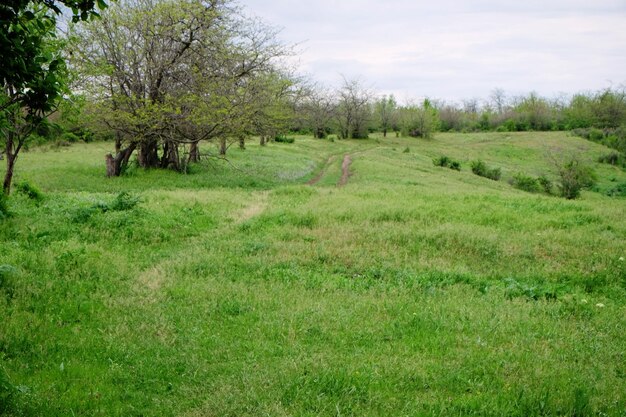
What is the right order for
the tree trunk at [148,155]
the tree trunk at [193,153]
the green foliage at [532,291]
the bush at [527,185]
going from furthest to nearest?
the bush at [527,185] < the tree trunk at [193,153] < the tree trunk at [148,155] < the green foliage at [532,291]

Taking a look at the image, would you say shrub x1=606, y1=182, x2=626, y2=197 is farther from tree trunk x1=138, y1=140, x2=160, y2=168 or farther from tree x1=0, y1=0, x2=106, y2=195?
tree x1=0, y1=0, x2=106, y2=195

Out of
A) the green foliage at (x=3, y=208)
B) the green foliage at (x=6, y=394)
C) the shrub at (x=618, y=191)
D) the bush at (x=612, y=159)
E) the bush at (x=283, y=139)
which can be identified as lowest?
the shrub at (x=618, y=191)

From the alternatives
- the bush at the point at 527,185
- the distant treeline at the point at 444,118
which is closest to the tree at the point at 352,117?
the distant treeline at the point at 444,118

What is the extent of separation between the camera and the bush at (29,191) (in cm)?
1781

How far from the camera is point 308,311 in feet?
27.5

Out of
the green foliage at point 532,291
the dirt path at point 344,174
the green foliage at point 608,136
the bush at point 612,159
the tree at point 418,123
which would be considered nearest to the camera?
the green foliage at point 532,291

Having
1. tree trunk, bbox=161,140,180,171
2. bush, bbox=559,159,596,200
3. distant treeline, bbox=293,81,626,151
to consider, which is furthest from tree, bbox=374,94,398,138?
tree trunk, bbox=161,140,180,171

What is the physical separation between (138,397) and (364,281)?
5736 millimetres

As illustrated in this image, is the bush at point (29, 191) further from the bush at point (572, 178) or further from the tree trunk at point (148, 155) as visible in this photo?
the bush at point (572, 178)

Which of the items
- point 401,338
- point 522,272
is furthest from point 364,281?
point 522,272

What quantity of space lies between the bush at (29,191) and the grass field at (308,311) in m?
0.72

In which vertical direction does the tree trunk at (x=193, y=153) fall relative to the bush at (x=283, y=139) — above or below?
below

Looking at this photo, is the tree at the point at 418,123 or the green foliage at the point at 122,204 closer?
the green foliage at the point at 122,204

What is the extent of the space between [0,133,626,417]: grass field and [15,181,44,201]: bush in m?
0.72
